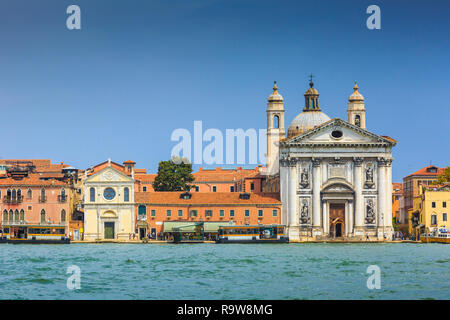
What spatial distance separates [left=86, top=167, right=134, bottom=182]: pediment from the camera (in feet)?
246

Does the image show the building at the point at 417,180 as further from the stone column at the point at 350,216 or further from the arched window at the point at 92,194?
the arched window at the point at 92,194

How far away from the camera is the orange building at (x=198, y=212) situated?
7506 cm

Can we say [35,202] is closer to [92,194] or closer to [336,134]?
[92,194]

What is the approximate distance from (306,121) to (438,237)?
20.7m

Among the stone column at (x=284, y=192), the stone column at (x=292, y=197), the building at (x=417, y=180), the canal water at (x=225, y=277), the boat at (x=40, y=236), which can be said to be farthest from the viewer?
the building at (x=417, y=180)

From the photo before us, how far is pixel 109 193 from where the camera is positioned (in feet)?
247

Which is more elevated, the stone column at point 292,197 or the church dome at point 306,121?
the church dome at point 306,121

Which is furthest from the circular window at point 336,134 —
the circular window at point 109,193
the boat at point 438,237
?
the circular window at point 109,193

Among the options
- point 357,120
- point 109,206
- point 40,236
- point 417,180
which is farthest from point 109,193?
point 417,180

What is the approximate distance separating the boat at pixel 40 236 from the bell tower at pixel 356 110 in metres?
31.9

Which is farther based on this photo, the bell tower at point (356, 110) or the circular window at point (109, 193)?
the bell tower at point (356, 110)

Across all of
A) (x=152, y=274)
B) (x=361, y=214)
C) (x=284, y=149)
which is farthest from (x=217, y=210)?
(x=152, y=274)
